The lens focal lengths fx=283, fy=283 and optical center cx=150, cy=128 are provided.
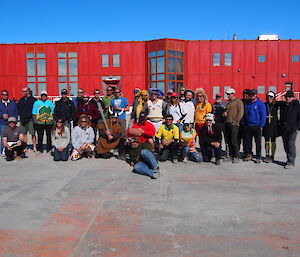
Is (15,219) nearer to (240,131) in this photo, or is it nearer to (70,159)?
(70,159)

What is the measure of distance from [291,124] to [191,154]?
95.2 inches

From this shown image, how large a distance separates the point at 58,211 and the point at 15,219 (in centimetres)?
53

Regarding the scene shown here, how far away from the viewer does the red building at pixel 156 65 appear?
26.4 m

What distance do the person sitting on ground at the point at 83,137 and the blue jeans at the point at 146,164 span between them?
2035 millimetres

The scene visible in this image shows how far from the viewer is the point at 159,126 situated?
743cm

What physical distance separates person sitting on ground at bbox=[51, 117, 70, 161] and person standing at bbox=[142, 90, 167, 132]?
86.1 inches

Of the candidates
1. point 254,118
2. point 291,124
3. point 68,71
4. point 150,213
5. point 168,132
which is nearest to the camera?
point 150,213

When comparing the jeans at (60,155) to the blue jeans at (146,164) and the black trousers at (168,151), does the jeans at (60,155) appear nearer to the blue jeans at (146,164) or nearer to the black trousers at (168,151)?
the blue jeans at (146,164)

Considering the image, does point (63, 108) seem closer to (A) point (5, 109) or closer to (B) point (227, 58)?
(A) point (5, 109)

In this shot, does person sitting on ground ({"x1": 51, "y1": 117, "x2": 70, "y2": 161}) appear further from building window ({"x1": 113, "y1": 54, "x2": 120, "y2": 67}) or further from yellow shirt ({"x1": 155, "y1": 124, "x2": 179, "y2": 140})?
building window ({"x1": 113, "y1": 54, "x2": 120, "y2": 67})

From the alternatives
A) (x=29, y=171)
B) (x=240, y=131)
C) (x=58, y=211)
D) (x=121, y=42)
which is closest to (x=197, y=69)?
(x=121, y=42)

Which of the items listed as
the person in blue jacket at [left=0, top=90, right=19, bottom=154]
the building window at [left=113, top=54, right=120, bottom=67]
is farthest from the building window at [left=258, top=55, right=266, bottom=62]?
the person in blue jacket at [left=0, top=90, right=19, bottom=154]

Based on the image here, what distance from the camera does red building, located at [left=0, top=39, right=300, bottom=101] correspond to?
26.4 metres

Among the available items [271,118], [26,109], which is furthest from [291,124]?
[26,109]
